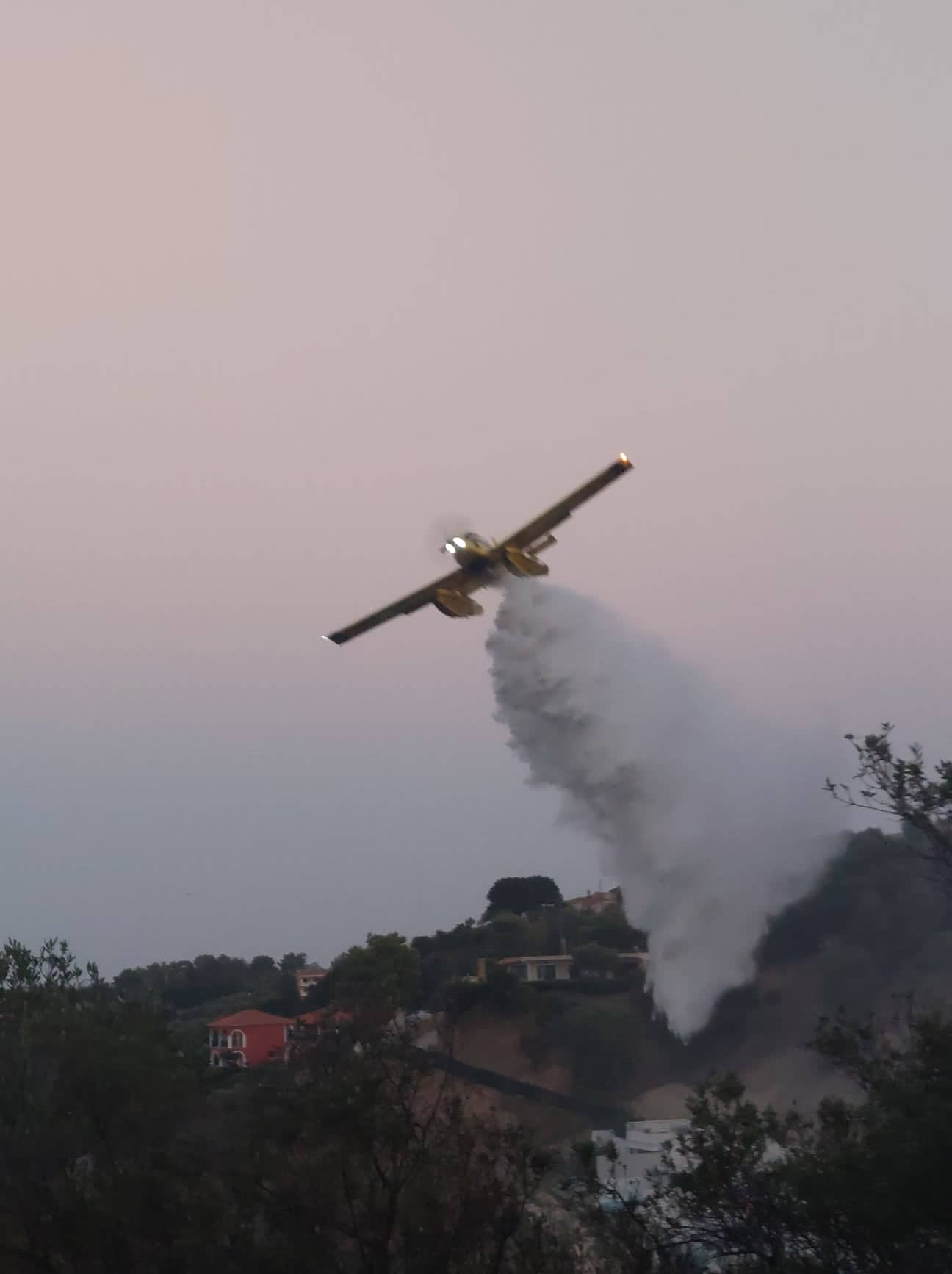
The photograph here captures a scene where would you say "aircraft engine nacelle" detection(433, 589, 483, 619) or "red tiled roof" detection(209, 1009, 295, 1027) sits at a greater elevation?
"aircraft engine nacelle" detection(433, 589, 483, 619)

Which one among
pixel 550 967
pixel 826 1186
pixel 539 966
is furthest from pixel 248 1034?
pixel 826 1186

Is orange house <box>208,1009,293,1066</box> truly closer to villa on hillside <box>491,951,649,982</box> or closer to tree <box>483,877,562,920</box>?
villa on hillside <box>491,951,649,982</box>

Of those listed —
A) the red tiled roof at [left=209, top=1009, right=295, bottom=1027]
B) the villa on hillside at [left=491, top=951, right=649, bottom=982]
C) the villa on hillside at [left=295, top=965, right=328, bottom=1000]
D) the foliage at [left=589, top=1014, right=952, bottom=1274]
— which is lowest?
the foliage at [left=589, top=1014, right=952, bottom=1274]

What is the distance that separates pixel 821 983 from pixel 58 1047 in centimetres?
3404

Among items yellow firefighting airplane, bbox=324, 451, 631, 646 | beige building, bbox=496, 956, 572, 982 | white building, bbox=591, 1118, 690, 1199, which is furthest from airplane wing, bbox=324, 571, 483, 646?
beige building, bbox=496, 956, 572, 982

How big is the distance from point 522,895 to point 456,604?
6058 cm

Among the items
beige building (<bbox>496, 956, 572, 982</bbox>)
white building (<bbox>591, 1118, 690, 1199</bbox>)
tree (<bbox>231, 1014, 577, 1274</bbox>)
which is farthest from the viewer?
beige building (<bbox>496, 956, 572, 982</bbox>)

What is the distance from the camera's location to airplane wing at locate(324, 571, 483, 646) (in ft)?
115

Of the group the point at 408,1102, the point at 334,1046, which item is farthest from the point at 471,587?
the point at 408,1102

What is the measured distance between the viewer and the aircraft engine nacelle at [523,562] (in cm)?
3366

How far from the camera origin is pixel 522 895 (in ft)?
305

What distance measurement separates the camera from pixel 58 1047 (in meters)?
17.6

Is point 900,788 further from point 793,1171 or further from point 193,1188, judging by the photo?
point 193,1188

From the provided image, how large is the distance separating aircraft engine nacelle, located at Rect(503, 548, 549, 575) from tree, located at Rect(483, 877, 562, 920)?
202 feet
